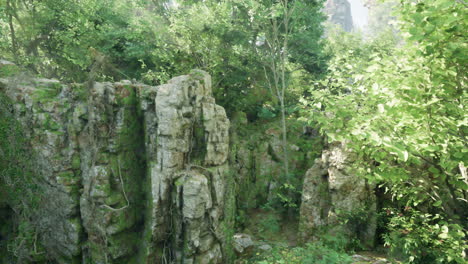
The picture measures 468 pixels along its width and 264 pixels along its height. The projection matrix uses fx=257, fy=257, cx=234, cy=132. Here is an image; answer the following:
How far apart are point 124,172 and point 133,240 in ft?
9.46

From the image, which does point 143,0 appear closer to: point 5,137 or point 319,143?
point 5,137

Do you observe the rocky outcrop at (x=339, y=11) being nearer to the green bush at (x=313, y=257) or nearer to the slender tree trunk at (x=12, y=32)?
the slender tree trunk at (x=12, y=32)

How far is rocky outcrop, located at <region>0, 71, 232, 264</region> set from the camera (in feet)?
33.1

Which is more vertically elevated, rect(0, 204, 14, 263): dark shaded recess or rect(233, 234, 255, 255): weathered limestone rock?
rect(0, 204, 14, 263): dark shaded recess

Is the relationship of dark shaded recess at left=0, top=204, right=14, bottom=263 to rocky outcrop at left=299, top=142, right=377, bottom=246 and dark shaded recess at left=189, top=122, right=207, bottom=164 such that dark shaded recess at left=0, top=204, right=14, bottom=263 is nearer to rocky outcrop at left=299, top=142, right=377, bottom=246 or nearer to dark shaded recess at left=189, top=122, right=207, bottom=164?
dark shaded recess at left=189, top=122, right=207, bottom=164

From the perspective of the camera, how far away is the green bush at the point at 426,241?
6.02m

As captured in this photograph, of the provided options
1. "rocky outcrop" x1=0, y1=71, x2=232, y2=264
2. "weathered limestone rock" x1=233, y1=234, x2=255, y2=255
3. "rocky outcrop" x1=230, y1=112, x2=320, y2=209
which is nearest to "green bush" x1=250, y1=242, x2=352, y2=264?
"rocky outcrop" x1=0, y1=71, x2=232, y2=264

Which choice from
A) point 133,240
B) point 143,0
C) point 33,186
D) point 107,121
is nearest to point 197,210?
point 133,240

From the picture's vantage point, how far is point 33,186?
1022 cm

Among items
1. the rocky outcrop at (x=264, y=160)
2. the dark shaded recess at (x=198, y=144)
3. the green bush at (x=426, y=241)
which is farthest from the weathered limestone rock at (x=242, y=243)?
the green bush at (x=426, y=241)

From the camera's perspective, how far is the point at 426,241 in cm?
784

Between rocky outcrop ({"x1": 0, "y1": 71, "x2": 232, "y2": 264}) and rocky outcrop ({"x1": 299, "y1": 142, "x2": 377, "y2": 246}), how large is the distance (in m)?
4.95

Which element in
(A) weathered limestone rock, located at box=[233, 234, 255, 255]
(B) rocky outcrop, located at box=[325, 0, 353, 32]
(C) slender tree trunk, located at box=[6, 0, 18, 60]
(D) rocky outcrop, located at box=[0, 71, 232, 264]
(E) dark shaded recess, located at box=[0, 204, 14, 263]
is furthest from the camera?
(B) rocky outcrop, located at box=[325, 0, 353, 32]

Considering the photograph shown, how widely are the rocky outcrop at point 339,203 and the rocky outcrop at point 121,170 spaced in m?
4.95
